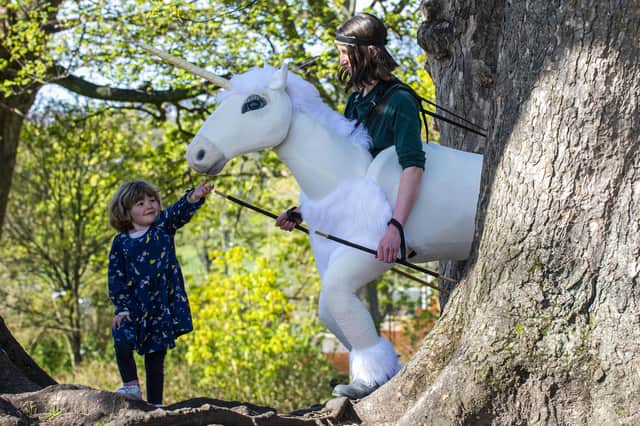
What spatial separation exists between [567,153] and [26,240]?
9422 millimetres

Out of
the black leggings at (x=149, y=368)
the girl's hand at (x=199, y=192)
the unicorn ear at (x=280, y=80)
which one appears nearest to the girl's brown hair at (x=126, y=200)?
the girl's hand at (x=199, y=192)

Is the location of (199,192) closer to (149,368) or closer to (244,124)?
(244,124)

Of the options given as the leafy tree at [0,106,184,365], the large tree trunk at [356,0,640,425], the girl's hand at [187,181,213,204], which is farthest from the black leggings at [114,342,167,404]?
the leafy tree at [0,106,184,365]

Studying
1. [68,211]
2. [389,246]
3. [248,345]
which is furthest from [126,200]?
[68,211]

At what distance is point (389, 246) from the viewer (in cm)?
324

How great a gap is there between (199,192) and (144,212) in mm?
313

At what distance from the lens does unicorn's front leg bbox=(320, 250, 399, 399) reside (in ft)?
11.0

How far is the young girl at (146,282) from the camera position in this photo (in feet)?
12.1

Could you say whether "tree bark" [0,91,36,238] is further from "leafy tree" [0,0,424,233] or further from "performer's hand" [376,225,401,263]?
"performer's hand" [376,225,401,263]

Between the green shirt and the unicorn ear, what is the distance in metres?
0.40

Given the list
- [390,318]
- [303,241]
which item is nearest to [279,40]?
[303,241]

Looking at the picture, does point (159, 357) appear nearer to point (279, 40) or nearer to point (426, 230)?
point (426, 230)

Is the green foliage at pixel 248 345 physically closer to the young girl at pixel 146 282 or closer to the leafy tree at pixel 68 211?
the leafy tree at pixel 68 211

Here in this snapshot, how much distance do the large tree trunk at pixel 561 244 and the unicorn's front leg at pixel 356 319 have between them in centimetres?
51
